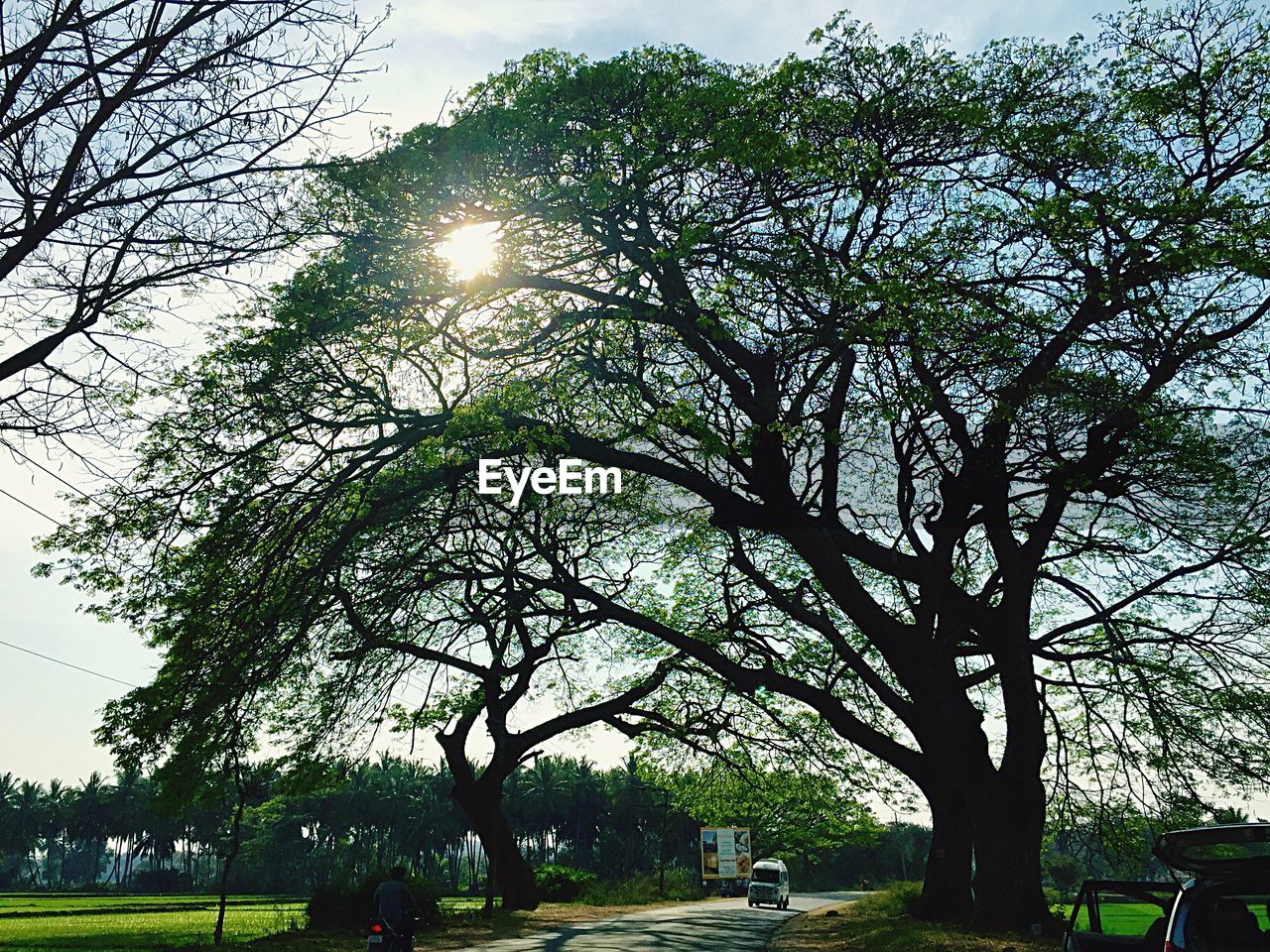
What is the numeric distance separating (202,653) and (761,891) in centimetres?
3829

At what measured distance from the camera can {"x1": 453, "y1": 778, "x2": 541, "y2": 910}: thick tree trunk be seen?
99.8ft

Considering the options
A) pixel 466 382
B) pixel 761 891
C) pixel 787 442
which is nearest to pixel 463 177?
pixel 466 382

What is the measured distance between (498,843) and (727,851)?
82.5ft

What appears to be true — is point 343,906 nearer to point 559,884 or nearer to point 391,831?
point 559,884

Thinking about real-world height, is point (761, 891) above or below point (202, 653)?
below

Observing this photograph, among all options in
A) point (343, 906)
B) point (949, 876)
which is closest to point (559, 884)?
point (343, 906)

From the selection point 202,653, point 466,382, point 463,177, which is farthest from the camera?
point 466,382

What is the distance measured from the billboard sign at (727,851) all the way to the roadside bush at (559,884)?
12.7 m

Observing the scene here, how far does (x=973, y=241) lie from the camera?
13664 millimetres

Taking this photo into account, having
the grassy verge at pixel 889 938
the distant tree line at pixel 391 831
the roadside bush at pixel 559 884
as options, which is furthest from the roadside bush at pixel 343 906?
the distant tree line at pixel 391 831

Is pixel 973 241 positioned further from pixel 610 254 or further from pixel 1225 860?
pixel 1225 860

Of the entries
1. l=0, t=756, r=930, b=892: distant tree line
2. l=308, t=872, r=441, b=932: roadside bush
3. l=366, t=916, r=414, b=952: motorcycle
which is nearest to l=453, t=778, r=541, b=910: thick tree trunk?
l=308, t=872, r=441, b=932: roadside bush

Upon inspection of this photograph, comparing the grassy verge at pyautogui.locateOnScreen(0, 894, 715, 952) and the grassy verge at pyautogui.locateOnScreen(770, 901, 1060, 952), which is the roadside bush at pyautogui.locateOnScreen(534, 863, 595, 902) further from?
the grassy verge at pyautogui.locateOnScreen(770, 901, 1060, 952)

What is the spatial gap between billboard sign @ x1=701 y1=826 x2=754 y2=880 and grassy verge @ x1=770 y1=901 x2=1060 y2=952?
24.6 meters
